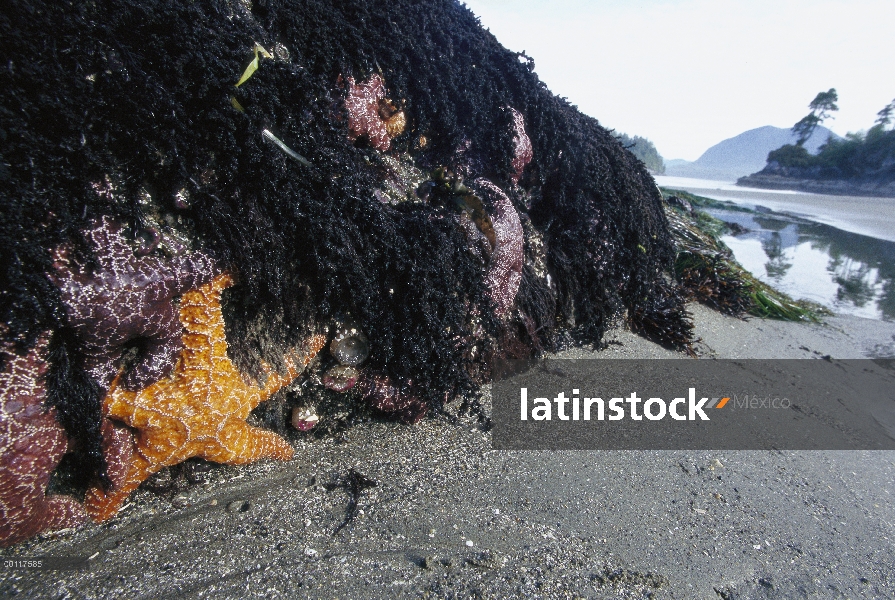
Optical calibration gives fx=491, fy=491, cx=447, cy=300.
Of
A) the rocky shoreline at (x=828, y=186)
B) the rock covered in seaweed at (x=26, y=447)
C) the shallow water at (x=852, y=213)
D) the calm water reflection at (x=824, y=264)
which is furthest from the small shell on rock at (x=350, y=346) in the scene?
the rocky shoreline at (x=828, y=186)

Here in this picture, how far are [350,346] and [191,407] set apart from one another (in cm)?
83

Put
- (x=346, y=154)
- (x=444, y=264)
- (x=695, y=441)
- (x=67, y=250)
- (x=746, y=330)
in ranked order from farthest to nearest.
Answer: (x=746, y=330), (x=695, y=441), (x=444, y=264), (x=346, y=154), (x=67, y=250)

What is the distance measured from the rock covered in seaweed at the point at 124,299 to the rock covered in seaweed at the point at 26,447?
0.18 meters

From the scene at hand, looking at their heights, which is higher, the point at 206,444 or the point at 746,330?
the point at 206,444

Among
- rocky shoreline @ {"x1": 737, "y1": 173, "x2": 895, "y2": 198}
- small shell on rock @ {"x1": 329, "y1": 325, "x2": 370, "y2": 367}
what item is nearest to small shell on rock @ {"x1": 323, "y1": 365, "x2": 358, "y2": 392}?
small shell on rock @ {"x1": 329, "y1": 325, "x2": 370, "y2": 367}

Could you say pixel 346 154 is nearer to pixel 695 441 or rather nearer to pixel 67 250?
pixel 67 250

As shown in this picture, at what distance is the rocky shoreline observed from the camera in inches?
1128

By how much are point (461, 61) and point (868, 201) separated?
97.5ft

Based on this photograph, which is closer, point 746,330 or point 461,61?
point 461,61

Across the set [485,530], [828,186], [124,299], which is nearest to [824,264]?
[485,530]

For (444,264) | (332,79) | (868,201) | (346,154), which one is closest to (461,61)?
(332,79)

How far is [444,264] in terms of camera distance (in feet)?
9.14

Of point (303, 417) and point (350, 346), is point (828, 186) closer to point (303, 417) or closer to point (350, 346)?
point (350, 346)

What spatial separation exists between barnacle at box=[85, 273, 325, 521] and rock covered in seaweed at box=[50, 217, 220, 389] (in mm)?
56
